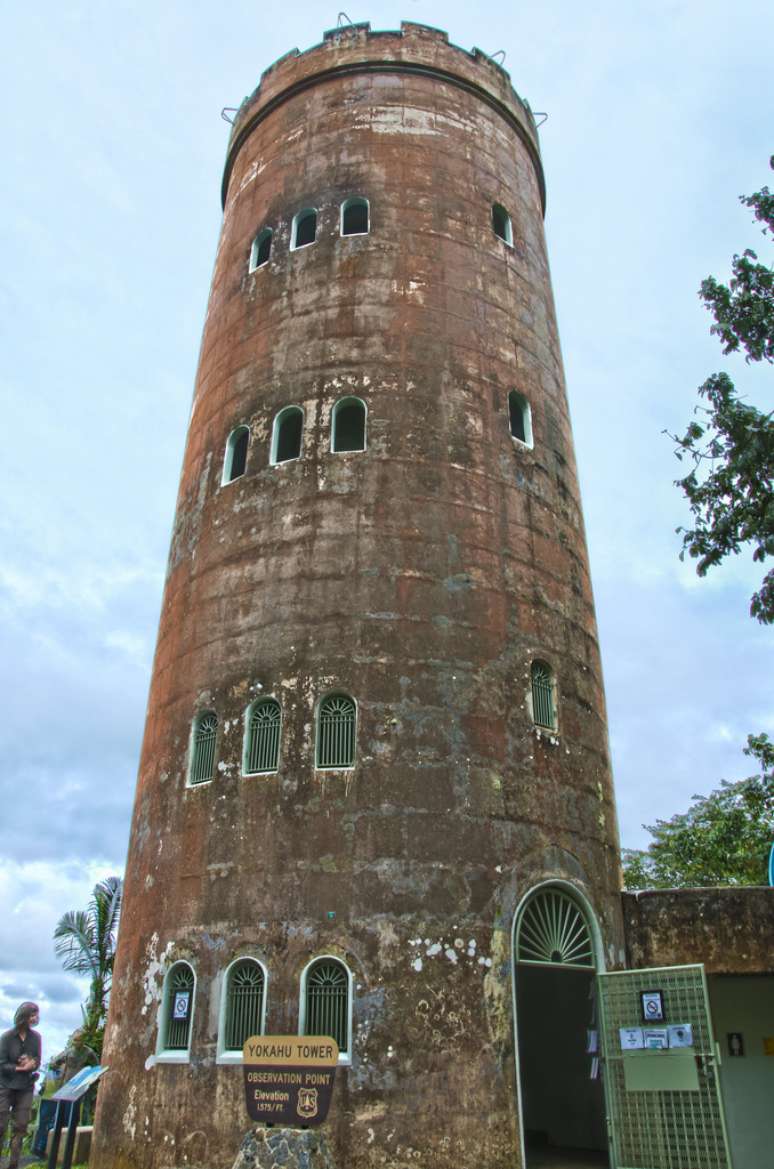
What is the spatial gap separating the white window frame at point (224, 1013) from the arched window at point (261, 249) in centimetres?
1284

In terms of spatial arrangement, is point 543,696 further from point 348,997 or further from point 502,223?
point 502,223

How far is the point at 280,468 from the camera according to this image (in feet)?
55.2

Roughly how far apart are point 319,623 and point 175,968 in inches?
207

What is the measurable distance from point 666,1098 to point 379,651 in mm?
6966

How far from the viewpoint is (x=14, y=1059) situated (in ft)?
35.0

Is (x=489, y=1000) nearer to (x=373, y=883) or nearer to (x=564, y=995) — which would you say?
(x=373, y=883)

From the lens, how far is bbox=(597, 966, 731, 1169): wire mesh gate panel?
495 inches

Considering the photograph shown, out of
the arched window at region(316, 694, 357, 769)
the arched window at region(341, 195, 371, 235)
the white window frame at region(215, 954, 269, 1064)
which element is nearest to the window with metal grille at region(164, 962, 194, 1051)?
the white window frame at region(215, 954, 269, 1064)

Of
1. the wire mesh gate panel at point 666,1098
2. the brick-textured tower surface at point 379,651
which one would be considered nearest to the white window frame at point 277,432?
the brick-textured tower surface at point 379,651

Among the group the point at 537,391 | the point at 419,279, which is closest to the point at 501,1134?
the point at 537,391

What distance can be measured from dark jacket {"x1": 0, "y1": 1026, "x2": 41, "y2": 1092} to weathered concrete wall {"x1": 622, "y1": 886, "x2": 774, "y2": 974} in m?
8.99

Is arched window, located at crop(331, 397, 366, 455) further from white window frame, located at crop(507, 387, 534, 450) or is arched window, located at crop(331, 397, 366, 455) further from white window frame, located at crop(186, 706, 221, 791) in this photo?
white window frame, located at crop(186, 706, 221, 791)

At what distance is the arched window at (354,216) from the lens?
62.1 feet

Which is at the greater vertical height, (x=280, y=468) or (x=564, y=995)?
(x=280, y=468)
